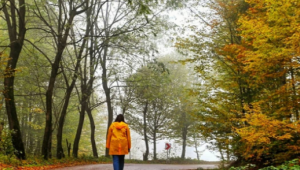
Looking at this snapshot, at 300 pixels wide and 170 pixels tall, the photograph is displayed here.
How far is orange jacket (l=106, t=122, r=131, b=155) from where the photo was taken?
5.79m

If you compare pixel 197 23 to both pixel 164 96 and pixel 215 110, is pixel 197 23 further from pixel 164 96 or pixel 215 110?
pixel 164 96

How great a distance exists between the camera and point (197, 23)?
1101cm

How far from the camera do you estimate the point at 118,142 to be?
5809 millimetres

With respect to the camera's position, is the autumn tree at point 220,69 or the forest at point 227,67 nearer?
→ the forest at point 227,67

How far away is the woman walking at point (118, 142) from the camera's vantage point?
5.79 meters

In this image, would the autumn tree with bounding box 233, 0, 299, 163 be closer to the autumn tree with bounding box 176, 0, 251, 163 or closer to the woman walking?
the autumn tree with bounding box 176, 0, 251, 163

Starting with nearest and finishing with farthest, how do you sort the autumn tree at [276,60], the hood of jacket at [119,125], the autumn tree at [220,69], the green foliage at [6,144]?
the autumn tree at [276,60]
the hood of jacket at [119,125]
the green foliage at [6,144]
the autumn tree at [220,69]

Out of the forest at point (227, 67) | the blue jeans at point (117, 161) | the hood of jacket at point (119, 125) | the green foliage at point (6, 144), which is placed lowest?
the blue jeans at point (117, 161)

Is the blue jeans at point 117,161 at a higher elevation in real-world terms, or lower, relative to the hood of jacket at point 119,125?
lower

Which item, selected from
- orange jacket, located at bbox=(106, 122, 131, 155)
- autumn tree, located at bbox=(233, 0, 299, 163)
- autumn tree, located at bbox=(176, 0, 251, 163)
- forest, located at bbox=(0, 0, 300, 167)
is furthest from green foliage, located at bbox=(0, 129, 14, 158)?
autumn tree, located at bbox=(233, 0, 299, 163)

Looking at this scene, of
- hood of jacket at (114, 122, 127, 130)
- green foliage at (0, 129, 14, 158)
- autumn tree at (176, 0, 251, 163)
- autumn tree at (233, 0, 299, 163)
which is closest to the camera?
autumn tree at (233, 0, 299, 163)

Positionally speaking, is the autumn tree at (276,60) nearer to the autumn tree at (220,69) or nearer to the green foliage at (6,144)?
the autumn tree at (220,69)

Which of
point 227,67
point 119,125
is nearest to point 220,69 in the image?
point 227,67

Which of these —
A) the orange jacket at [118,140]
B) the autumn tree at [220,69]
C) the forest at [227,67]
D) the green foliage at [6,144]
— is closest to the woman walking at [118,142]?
the orange jacket at [118,140]
